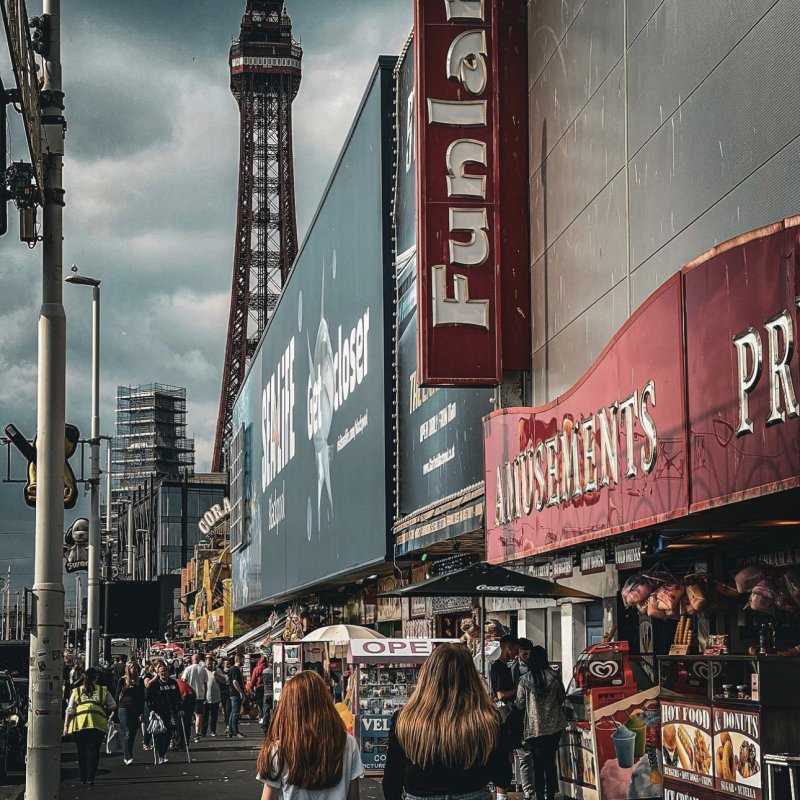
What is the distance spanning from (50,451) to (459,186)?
6195mm

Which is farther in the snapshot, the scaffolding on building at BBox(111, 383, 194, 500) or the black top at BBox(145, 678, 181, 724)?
the scaffolding on building at BBox(111, 383, 194, 500)

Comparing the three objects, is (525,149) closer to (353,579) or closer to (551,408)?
(551,408)

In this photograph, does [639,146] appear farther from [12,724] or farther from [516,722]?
[12,724]

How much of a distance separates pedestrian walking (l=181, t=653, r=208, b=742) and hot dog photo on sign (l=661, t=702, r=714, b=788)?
64.8 feet

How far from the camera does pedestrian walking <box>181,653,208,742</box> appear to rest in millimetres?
30156

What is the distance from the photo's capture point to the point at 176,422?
185375 mm

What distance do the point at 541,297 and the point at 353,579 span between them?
15.6 metres

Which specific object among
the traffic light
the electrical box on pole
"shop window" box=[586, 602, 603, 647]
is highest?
the traffic light

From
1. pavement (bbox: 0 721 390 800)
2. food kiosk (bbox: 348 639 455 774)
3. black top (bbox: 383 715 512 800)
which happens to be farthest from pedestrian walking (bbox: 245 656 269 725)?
black top (bbox: 383 715 512 800)

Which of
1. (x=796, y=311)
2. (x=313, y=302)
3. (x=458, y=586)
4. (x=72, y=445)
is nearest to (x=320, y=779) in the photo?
(x=796, y=311)

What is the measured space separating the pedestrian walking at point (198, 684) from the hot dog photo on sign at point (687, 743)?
19763 millimetres

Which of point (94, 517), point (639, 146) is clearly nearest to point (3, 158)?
point (639, 146)

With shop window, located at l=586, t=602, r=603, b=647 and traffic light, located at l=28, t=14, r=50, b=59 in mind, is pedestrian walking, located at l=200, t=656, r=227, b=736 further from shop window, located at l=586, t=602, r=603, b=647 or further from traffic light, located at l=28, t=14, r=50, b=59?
traffic light, located at l=28, t=14, r=50, b=59

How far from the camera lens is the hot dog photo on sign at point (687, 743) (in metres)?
10.6
